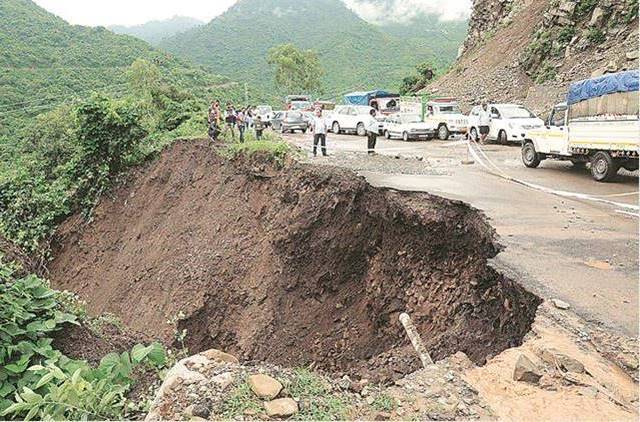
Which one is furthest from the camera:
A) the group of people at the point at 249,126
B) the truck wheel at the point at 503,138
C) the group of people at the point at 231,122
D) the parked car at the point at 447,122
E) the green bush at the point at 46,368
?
the parked car at the point at 447,122

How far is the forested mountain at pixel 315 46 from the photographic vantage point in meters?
68.0

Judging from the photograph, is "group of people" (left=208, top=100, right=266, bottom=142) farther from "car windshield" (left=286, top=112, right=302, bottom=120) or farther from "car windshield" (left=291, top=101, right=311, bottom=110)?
"car windshield" (left=291, top=101, right=311, bottom=110)

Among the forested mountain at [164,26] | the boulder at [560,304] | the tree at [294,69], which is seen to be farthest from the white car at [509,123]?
the forested mountain at [164,26]

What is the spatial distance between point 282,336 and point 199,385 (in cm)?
584

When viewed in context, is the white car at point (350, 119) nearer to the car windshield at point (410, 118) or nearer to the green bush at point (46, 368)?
the car windshield at point (410, 118)

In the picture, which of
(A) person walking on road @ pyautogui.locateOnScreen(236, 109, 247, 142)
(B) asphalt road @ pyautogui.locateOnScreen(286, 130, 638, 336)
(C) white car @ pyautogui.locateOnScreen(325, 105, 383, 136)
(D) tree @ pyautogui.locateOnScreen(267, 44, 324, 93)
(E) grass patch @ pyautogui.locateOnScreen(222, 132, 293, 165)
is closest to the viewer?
(B) asphalt road @ pyautogui.locateOnScreen(286, 130, 638, 336)

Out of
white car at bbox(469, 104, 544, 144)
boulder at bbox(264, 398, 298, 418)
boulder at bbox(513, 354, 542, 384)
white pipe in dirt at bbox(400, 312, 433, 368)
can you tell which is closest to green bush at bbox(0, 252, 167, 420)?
boulder at bbox(264, 398, 298, 418)

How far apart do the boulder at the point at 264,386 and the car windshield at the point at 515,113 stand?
714 inches

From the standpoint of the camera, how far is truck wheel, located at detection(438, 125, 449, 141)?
2236 cm

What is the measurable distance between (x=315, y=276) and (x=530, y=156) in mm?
7937

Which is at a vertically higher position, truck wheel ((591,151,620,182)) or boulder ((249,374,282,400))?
truck wheel ((591,151,620,182))

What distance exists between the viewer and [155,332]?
10586 millimetres

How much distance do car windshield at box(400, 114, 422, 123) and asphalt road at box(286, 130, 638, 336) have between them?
7185 millimetres

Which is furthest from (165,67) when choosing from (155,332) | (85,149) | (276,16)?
(276,16)
